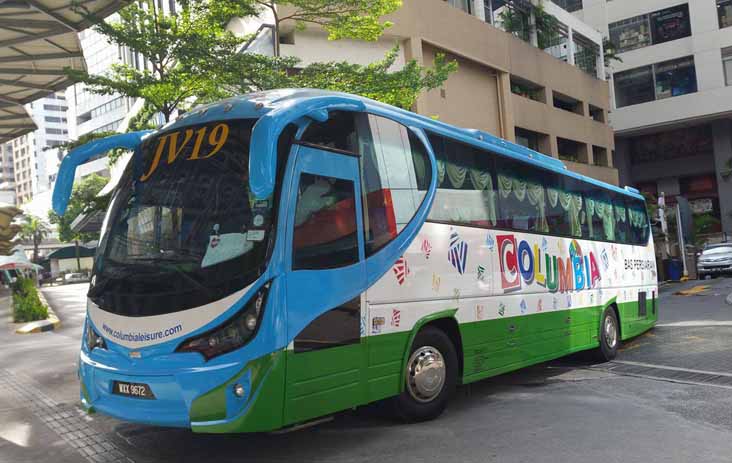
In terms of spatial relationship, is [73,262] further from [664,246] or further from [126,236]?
[126,236]

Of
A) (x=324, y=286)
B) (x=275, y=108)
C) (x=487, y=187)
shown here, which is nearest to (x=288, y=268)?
(x=324, y=286)

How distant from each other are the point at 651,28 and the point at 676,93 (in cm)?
500

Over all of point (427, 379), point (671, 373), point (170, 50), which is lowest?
point (671, 373)

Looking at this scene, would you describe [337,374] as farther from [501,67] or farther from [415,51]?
[501,67]

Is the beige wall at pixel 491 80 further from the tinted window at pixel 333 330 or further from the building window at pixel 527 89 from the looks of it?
the tinted window at pixel 333 330

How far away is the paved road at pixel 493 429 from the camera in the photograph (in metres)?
5.27

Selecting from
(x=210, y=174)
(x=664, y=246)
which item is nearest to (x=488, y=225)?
(x=210, y=174)

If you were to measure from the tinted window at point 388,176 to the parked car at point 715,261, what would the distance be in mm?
27443

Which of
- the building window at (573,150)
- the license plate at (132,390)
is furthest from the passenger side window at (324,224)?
the building window at (573,150)

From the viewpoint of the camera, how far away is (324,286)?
16.8ft

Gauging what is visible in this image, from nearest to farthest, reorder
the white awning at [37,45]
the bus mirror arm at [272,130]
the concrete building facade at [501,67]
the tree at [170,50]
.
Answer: the bus mirror arm at [272,130] → the tree at [170,50] → the white awning at [37,45] → the concrete building facade at [501,67]

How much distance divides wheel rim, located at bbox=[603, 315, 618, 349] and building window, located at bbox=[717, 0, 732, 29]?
127ft

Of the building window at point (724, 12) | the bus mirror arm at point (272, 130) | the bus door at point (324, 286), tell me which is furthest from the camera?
the building window at point (724, 12)

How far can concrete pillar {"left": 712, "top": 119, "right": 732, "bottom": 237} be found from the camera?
43.7 meters
